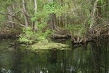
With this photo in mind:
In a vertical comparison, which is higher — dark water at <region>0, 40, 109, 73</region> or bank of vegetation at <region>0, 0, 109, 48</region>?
bank of vegetation at <region>0, 0, 109, 48</region>

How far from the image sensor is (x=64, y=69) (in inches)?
479

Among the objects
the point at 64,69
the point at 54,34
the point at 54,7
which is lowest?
the point at 64,69

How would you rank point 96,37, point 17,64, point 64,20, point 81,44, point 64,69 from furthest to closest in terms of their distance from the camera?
point 64,20
point 96,37
point 81,44
point 17,64
point 64,69

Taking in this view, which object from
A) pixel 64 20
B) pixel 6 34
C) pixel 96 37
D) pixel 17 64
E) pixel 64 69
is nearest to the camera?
pixel 64 69

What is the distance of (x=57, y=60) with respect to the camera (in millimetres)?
14336

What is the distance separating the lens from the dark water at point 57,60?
40.1 feet

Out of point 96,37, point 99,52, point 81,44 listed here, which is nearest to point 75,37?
point 81,44

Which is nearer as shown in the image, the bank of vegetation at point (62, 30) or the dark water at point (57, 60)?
the dark water at point (57, 60)

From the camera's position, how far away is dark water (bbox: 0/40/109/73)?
40.1 feet

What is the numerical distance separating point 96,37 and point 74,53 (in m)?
5.65

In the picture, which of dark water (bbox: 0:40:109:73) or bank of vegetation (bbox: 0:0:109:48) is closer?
dark water (bbox: 0:40:109:73)

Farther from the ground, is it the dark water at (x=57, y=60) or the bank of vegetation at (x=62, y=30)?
the bank of vegetation at (x=62, y=30)

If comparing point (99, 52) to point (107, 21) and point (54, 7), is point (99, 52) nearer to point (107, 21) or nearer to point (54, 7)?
point (107, 21)

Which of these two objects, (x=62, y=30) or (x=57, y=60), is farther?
(x=62, y=30)
